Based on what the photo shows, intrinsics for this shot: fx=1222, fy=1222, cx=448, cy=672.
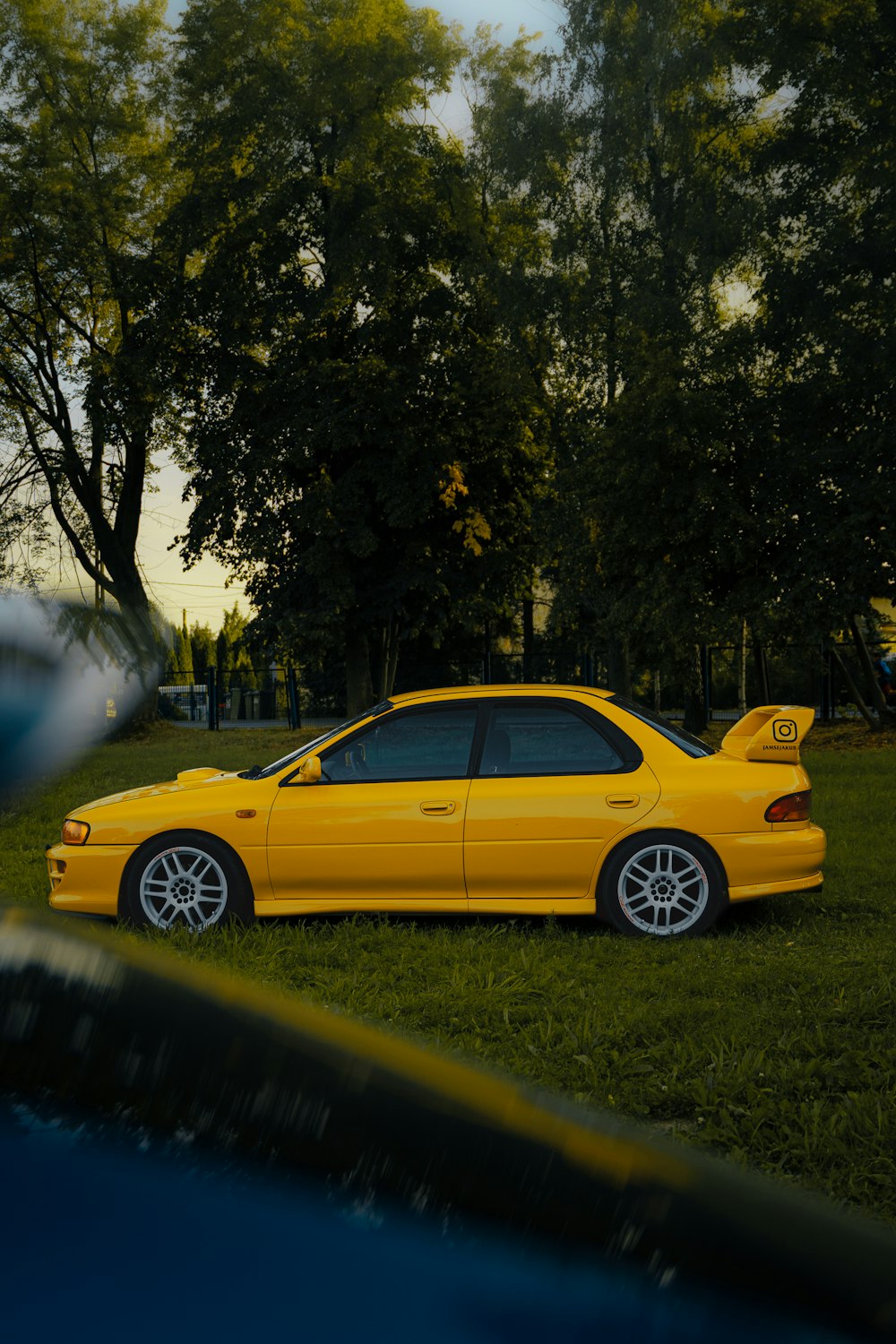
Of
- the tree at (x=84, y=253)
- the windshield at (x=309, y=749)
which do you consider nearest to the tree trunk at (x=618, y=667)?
the tree at (x=84, y=253)

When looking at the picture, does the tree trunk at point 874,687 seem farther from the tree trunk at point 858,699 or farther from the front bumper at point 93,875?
the front bumper at point 93,875

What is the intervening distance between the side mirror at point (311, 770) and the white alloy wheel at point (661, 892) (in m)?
1.89

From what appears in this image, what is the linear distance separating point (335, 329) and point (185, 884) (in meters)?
22.7

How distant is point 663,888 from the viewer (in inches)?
277

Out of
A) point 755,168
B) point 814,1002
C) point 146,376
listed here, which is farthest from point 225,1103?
point 146,376

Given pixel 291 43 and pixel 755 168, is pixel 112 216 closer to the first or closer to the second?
pixel 291 43

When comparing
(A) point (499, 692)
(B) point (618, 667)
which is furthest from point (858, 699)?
(A) point (499, 692)

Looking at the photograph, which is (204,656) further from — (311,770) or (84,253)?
(311,770)

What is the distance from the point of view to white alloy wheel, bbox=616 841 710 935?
23.0ft

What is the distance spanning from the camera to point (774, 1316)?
0.46 m

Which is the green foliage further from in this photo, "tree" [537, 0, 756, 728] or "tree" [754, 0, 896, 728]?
"tree" [537, 0, 756, 728]

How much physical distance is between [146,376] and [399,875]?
22.7 meters

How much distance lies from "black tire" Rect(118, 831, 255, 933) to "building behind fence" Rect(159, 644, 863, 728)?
70.2 ft

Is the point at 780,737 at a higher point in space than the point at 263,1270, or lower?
higher
